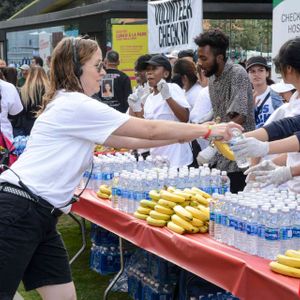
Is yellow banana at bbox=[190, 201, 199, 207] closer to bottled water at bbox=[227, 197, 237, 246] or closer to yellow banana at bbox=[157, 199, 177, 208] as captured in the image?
yellow banana at bbox=[157, 199, 177, 208]

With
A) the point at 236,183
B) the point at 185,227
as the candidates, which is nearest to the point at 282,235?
the point at 185,227

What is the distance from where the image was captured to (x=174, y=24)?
8938 millimetres

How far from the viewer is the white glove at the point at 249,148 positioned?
3615mm

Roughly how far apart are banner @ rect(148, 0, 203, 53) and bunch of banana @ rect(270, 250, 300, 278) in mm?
5468

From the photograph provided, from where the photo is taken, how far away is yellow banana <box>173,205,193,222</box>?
3766mm

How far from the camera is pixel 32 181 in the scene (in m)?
3.35

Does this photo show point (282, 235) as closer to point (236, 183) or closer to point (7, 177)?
point (7, 177)

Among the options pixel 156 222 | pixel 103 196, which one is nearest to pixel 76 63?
pixel 156 222

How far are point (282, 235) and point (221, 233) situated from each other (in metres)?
0.45

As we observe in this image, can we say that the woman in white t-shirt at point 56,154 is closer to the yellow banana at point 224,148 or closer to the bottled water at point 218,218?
the yellow banana at point 224,148

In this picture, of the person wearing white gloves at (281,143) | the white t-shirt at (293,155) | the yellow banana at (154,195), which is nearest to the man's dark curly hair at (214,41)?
the white t-shirt at (293,155)

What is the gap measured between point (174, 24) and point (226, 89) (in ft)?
12.0

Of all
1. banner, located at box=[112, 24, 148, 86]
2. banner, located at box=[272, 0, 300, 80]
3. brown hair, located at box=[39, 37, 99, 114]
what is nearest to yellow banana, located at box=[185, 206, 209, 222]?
brown hair, located at box=[39, 37, 99, 114]

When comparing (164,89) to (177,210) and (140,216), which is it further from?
(177,210)
